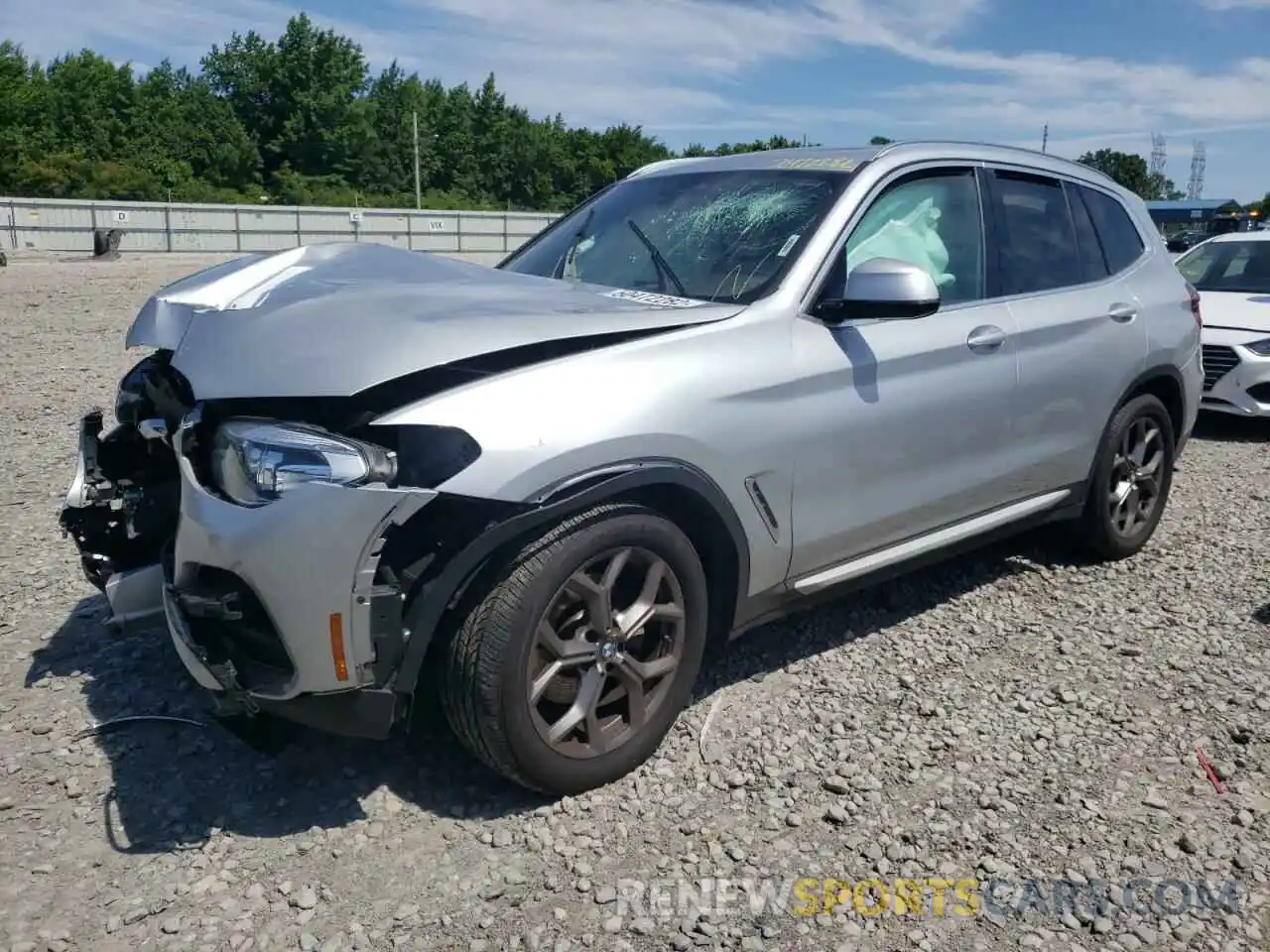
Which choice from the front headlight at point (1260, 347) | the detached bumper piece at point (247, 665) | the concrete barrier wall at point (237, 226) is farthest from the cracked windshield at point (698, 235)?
the concrete barrier wall at point (237, 226)

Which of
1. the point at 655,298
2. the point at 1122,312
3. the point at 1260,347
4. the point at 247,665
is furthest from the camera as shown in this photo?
the point at 1260,347

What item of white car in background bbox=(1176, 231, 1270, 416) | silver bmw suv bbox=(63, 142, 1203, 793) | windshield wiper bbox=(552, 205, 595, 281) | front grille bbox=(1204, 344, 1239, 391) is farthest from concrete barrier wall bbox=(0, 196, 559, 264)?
silver bmw suv bbox=(63, 142, 1203, 793)

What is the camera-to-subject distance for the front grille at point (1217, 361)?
8461 millimetres

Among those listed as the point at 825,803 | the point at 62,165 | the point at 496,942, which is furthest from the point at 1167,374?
the point at 62,165

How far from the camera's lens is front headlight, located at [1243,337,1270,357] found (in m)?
8.38

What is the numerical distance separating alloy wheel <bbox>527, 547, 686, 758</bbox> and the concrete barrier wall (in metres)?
30.9

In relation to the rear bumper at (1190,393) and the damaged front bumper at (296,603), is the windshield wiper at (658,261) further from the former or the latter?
the rear bumper at (1190,393)

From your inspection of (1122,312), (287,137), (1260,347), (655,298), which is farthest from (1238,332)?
(287,137)

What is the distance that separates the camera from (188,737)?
10.8 ft

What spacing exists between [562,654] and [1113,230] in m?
3.56

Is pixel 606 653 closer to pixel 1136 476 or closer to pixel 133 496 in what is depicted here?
pixel 133 496

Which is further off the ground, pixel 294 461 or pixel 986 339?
pixel 986 339

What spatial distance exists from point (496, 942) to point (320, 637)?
2.67 feet

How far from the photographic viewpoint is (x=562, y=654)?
113 inches
